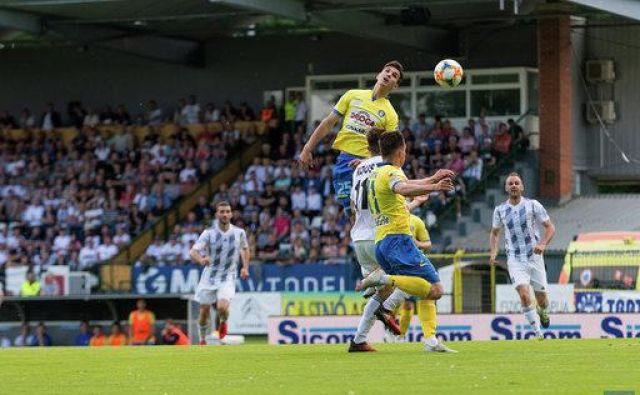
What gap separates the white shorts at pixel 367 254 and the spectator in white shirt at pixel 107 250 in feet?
80.7

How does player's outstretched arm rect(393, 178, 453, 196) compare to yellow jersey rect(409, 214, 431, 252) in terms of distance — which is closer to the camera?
player's outstretched arm rect(393, 178, 453, 196)

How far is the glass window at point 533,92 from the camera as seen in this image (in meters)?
41.6

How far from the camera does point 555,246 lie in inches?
1458

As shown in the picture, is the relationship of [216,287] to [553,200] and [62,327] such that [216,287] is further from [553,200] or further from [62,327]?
[553,200]

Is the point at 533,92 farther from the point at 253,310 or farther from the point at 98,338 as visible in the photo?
the point at 98,338

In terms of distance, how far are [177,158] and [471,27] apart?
28.6 ft

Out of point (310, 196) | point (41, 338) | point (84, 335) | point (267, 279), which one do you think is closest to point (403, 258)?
point (84, 335)

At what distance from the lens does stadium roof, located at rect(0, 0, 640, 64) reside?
1507 inches

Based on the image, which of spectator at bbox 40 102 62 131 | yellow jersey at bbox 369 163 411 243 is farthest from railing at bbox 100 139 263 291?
yellow jersey at bbox 369 163 411 243

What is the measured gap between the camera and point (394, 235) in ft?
49.0

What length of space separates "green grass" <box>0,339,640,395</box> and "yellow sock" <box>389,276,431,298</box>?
595mm

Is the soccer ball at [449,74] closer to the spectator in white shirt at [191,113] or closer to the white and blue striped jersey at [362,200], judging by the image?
the white and blue striped jersey at [362,200]

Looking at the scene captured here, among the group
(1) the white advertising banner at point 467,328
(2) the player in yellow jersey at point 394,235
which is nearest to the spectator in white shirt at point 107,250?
(1) the white advertising banner at point 467,328

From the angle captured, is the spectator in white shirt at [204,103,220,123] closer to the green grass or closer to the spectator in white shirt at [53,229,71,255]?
the spectator in white shirt at [53,229,71,255]
